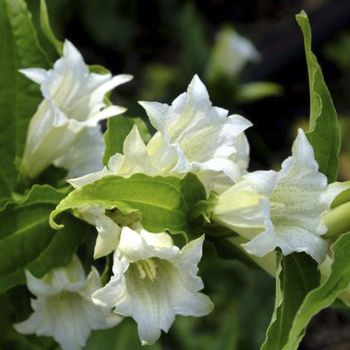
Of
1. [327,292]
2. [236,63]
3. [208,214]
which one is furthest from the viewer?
[236,63]

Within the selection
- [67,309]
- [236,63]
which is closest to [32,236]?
[67,309]

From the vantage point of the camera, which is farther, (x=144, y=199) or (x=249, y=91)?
(x=249, y=91)

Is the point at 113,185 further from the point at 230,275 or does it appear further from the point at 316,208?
the point at 230,275

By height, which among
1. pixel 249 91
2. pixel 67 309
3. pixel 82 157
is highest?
pixel 82 157

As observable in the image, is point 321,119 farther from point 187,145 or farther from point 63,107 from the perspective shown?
point 63,107

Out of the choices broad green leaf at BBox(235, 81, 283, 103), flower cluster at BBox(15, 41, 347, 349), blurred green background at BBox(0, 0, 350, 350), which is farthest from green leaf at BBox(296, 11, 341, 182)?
broad green leaf at BBox(235, 81, 283, 103)

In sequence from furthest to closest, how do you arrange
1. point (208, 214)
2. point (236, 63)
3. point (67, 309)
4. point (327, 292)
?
point (236, 63), point (67, 309), point (208, 214), point (327, 292)
